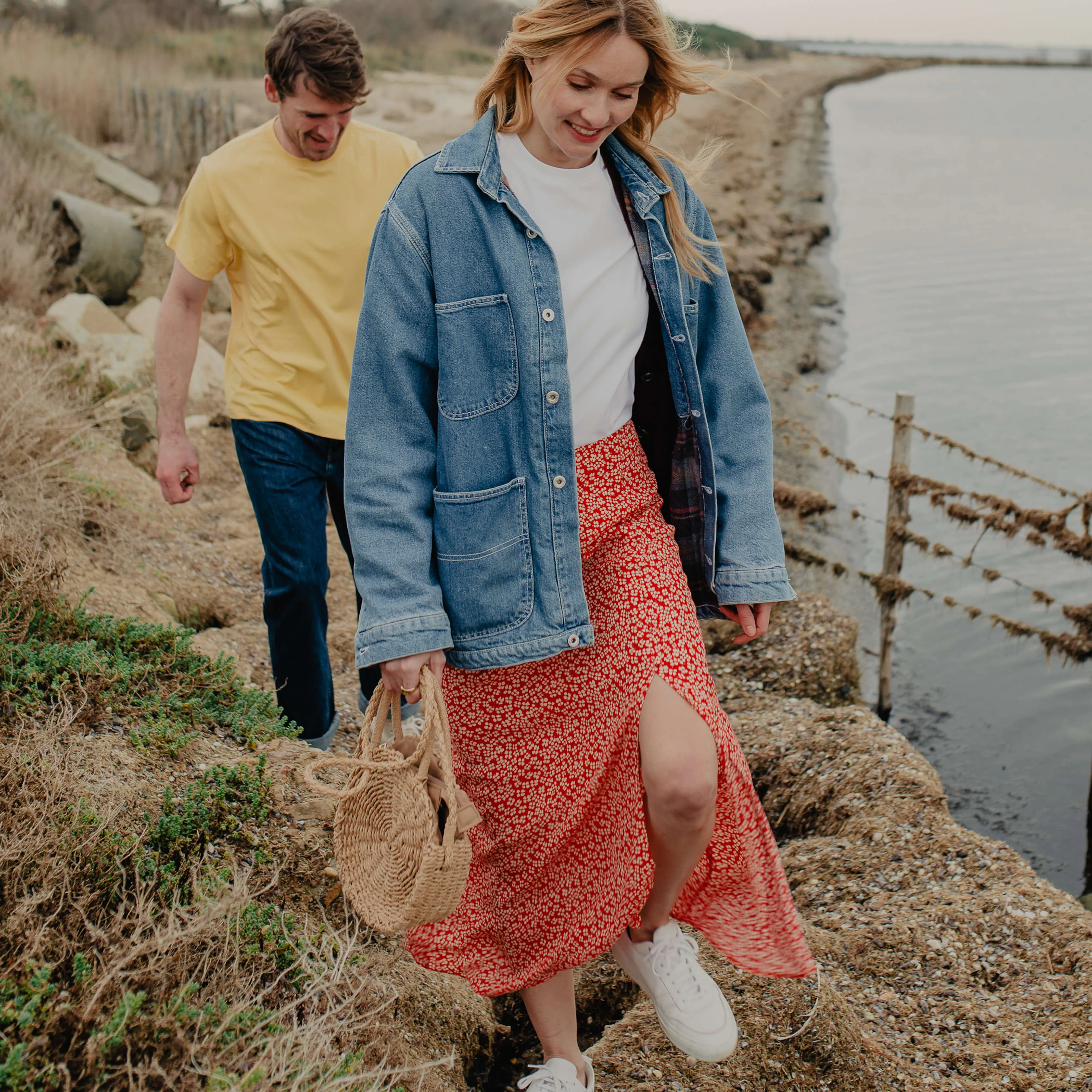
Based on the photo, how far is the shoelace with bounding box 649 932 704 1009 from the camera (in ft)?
7.51

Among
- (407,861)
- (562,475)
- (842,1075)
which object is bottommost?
(842,1075)

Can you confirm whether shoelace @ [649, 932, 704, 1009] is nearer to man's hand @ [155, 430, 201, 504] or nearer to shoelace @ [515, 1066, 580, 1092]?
shoelace @ [515, 1066, 580, 1092]

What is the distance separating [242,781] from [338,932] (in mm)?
548

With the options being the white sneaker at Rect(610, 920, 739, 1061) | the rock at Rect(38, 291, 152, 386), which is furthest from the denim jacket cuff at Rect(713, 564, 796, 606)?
the rock at Rect(38, 291, 152, 386)

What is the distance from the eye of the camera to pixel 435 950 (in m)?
2.42

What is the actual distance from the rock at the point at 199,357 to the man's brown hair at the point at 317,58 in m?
4.15

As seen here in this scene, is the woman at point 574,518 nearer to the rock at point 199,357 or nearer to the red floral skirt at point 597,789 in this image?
the red floral skirt at point 597,789

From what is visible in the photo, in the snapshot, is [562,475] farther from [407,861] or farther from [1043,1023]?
[1043,1023]

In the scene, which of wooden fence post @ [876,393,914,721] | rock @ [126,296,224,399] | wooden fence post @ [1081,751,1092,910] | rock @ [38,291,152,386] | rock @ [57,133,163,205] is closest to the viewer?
rock @ [38,291,152,386]

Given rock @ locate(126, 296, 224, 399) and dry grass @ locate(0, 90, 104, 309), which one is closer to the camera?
dry grass @ locate(0, 90, 104, 309)

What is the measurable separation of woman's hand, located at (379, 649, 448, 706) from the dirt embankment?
1.98 feet

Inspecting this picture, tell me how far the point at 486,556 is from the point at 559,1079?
47.8 inches

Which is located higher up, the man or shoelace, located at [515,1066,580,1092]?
the man

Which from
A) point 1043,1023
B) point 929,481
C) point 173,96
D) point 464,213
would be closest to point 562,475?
point 464,213
